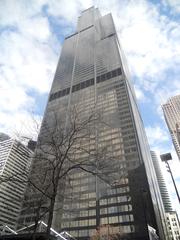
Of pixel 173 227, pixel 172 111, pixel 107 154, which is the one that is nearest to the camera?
pixel 107 154

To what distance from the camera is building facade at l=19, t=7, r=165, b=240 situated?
28955 mm

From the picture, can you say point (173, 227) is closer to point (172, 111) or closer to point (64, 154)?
point (172, 111)

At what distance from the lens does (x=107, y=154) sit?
22219 mm

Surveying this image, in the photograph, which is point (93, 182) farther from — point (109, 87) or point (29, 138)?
point (29, 138)

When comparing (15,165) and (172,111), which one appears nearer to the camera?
(15,165)

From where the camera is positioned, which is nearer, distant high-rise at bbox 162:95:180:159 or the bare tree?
the bare tree

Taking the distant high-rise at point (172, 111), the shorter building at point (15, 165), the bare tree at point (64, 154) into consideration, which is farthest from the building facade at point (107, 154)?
the distant high-rise at point (172, 111)

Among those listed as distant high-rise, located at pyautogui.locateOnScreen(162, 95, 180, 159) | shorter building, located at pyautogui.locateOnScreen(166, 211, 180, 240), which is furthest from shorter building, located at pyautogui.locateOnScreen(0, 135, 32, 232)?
distant high-rise, located at pyautogui.locateOnScreen(162, 95, 180, 159)

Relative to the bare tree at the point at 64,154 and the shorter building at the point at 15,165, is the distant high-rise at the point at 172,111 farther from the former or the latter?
the bare tree at the point at 64,154

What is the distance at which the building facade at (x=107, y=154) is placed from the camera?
1140 inches

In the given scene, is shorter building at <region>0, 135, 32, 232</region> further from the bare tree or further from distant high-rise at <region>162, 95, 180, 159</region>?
distant high-rise at <region>162, 95, 180, 159</region>

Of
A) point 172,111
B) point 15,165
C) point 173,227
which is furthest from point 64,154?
point 172,111

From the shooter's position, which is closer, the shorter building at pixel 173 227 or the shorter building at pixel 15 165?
the shorter building at pixel 15 165

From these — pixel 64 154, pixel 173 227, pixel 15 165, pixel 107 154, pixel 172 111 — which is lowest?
pixel 64 154
